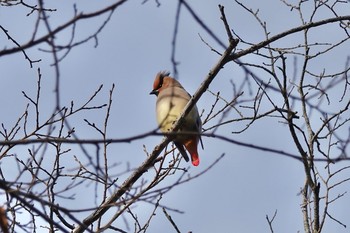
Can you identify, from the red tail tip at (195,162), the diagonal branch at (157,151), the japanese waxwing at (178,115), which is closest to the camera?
the diagonal branch at (157,151)

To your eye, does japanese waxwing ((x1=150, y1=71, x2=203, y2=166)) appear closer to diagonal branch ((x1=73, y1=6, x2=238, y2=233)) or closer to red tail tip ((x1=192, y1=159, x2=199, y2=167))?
red tail tip ((x1=192, y1=159, x2=199, y2=167))

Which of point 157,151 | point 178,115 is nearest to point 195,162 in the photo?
point 178,115

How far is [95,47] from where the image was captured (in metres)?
2.72

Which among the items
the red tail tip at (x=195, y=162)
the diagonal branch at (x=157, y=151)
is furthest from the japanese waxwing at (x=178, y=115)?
the diagonal branch at (x=157, y=151)

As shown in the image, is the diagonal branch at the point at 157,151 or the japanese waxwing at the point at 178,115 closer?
the diagonal branch at the point at 157,151

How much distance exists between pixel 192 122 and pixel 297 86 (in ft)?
2.87

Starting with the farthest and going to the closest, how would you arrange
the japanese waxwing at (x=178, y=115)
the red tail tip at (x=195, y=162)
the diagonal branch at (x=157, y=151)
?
1. the red tail tip at (x=195, y=162)
2. the japanese waxwing at (x=178, y=115)
3. the diagonal branch at (x=157, y=151)

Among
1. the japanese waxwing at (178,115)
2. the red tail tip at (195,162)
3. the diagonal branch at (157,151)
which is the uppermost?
the japanese waxwing at (178,115)

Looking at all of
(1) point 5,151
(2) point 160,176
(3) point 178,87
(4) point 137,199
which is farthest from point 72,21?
(3) point 178,87

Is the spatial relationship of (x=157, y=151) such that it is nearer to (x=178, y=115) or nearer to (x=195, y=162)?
(x=178, y=115)

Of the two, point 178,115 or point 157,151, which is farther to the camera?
point 178,115

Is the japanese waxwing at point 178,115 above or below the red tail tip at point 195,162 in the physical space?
above

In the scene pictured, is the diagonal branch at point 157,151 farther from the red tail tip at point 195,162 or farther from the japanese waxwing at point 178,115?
the red tail tip at point 195,162

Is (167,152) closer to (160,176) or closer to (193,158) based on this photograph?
(160,176)
